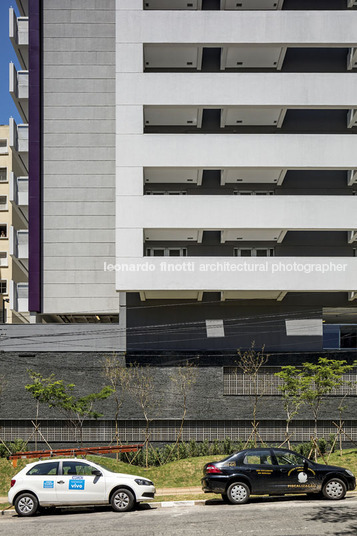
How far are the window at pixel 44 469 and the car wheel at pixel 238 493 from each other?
510cm

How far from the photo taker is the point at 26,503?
63.6ft

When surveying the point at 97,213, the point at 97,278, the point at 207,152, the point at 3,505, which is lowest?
the point at 3,505

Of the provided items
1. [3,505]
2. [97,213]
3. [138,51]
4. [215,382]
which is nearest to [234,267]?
[215,382]

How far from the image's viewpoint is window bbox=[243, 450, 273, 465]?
796 inches

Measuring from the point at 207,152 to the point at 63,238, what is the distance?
904cm

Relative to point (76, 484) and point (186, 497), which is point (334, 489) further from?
point (76, 484)

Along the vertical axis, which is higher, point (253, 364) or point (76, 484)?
point (253, 364)

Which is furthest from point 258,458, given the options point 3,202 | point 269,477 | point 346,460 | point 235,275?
point 3,202

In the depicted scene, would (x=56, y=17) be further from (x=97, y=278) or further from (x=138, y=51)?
(x=97, y=278)

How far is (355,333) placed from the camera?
34000mm

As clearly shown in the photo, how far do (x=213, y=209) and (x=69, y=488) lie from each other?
1755cm

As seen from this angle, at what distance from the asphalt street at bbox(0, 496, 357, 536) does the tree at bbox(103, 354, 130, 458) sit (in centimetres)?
1235

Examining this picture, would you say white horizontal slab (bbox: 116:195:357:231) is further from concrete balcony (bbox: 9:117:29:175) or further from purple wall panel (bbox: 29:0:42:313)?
concrete balcony (bbox: 9:117:29:175)

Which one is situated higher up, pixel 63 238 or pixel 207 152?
pixel 207 152
